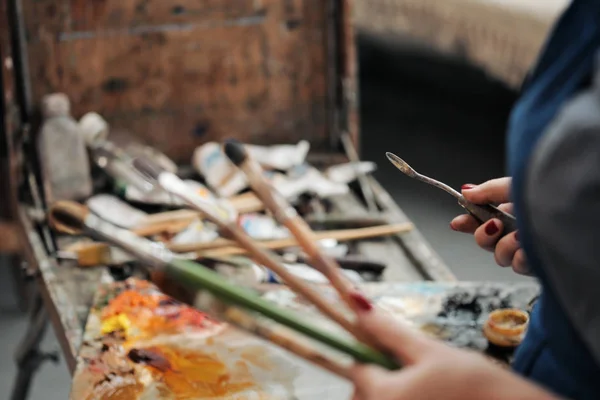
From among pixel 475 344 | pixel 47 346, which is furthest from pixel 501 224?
pixel 47 346

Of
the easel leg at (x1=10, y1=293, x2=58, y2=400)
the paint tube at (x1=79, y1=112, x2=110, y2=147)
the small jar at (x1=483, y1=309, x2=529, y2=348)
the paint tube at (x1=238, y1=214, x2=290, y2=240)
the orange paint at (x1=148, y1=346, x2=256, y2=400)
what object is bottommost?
the easel leg at (x1=10, y1=293, x2=58, y2=400)

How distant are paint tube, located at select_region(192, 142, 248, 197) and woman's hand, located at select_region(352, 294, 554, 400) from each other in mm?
1363

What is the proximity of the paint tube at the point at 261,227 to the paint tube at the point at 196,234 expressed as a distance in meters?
0.07

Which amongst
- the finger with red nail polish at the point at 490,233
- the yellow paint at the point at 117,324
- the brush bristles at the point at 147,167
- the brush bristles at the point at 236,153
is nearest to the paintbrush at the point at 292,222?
the brush bristles at the point at 236,153

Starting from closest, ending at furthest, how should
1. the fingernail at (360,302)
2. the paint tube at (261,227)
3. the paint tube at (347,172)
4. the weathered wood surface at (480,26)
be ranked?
the fingernail at (360,302)
the paint tube at (261,227)
the paint tube at (347,172)
the weathered wood surface at (480,26)

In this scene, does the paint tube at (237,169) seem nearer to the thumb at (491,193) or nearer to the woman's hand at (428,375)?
the thumb at (491,193)

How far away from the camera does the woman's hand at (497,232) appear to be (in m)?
0.86

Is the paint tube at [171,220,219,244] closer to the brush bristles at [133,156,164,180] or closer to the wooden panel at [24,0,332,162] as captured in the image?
the brush bristles at [133,156,164,180]

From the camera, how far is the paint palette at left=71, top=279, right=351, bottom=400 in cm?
109

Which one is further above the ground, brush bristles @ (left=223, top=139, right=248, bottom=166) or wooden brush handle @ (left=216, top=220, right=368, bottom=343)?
brush bristles @ (left=223, top=139, right=248, bottom=166)

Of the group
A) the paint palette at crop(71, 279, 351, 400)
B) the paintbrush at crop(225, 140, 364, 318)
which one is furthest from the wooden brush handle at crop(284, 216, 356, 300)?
the paint palette at crop(71, 279, 351, 400)

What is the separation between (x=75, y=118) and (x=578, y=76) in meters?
1.84

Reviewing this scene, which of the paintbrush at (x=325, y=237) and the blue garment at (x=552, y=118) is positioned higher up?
the blue garment at (x=552, y=118)

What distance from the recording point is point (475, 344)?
1.16 m
